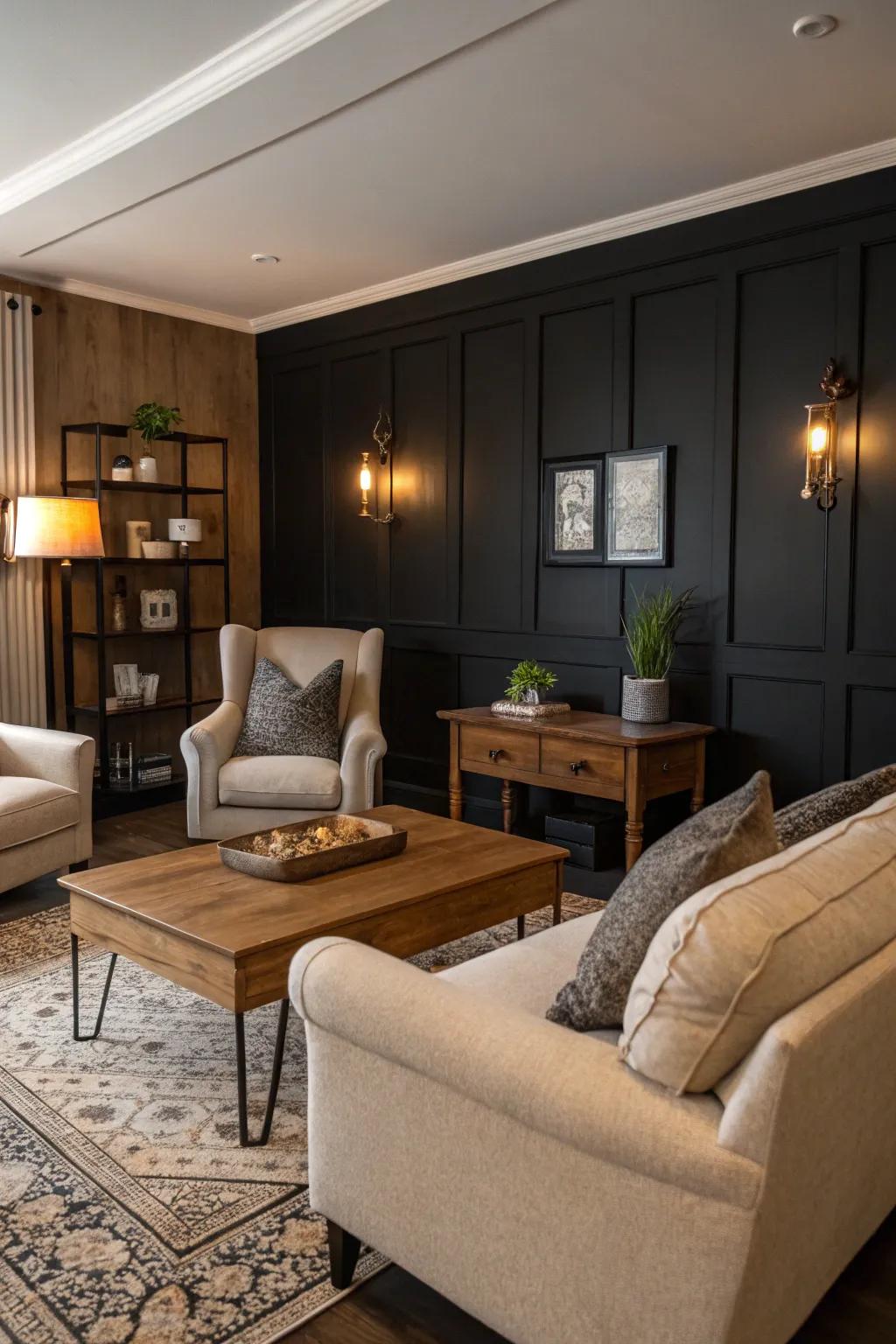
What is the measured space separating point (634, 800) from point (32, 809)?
84.8 inches

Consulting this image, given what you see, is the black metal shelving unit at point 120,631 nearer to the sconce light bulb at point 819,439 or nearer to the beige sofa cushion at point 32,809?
the beige sofa cushion at point 32,809

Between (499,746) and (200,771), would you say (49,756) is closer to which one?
(200,771)

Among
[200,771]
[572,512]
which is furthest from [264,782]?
[572,512]

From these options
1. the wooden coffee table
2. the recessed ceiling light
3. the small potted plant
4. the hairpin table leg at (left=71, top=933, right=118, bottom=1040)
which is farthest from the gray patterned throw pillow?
the recessed ceiling light

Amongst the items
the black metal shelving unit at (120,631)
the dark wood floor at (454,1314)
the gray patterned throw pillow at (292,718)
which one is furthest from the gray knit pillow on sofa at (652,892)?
the black metal shelving unit at (120,631)

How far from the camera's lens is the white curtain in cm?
495

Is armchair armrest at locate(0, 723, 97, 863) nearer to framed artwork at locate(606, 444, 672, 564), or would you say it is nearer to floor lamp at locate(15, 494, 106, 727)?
floor lamp at locate(15, 494, 106, 727)

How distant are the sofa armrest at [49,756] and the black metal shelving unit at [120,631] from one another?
0.91 metres

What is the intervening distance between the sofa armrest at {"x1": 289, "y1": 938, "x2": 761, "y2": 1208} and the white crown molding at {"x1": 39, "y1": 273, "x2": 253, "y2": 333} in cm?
450

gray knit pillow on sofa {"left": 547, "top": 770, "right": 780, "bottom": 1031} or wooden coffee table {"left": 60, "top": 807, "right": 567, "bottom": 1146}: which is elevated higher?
gray knit pillow on sofa {"left": 547, "top": 770, "right": 780, "bottom": 1031}

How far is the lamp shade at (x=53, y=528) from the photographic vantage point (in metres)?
4.62

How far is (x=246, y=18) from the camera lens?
9.37ft

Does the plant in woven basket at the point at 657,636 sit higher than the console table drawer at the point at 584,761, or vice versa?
the plant in woven basket at the point at 657,636

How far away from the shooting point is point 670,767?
3.99 metres
